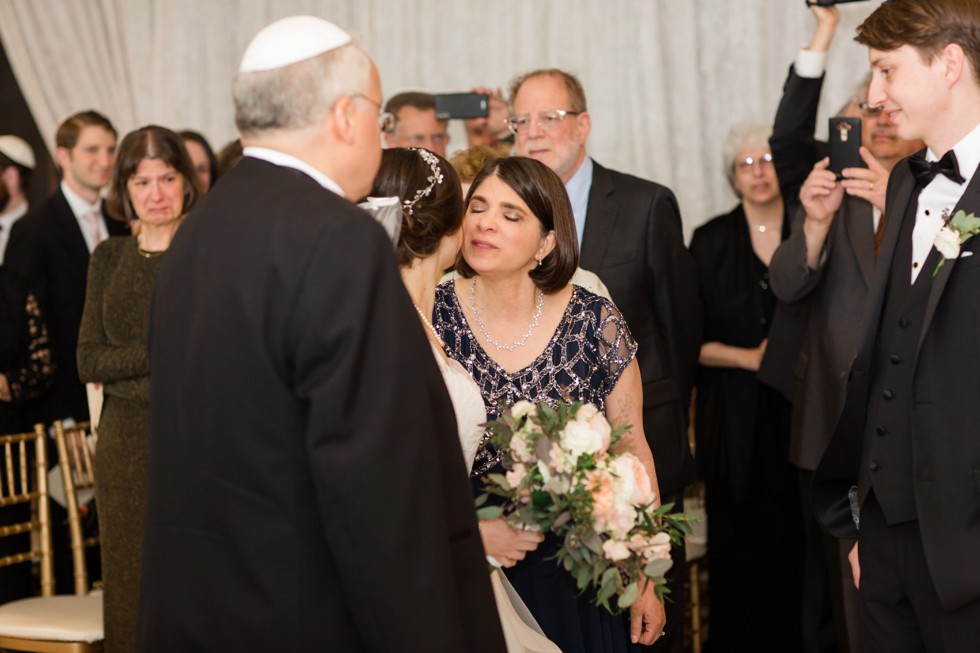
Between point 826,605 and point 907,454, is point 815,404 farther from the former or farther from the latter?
point 907,454

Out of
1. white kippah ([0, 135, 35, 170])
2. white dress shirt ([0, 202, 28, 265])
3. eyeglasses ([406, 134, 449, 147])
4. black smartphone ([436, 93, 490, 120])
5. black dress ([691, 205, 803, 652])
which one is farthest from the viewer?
white dress shirt ([0, 202, 28, 265])

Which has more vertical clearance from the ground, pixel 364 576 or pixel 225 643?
pixel 364 576

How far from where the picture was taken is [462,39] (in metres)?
5.79

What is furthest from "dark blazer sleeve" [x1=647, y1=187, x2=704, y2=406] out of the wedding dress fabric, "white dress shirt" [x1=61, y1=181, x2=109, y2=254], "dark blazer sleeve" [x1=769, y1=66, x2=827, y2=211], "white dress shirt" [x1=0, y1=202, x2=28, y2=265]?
"white dress shirt" [x1=0, y1=202, x2=28, y2=265]

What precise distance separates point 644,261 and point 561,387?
121cm

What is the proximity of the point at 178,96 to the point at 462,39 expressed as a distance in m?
1.75

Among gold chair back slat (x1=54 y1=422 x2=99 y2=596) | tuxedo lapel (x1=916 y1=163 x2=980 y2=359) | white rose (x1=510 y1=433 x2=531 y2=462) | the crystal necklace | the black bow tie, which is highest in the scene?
the black bow tie

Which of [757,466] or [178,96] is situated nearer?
[757,466]

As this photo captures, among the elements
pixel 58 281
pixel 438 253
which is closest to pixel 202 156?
→ pixel 58 281

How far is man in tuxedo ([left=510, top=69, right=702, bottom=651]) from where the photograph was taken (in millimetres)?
3791

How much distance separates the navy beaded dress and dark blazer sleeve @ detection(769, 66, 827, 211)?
4.45 feet

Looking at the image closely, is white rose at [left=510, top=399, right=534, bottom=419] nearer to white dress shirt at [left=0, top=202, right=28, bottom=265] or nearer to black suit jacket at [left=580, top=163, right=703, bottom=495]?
black suit jacket at [left=580, top=163, right=703, bottom=495]

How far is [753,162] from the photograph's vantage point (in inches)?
178

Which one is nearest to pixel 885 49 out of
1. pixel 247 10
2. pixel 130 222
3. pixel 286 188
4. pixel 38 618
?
pixel 286 188
